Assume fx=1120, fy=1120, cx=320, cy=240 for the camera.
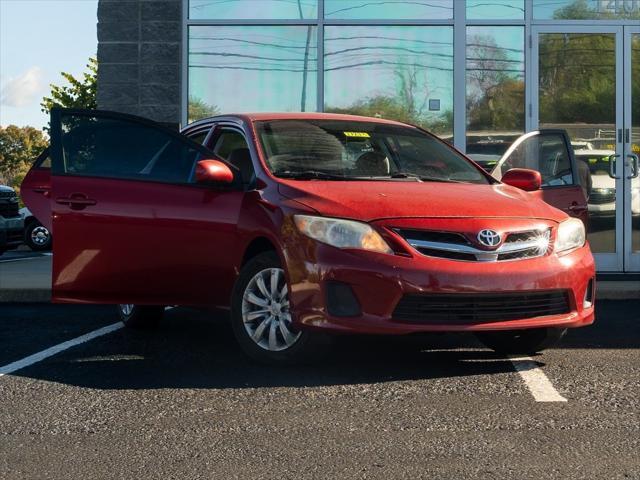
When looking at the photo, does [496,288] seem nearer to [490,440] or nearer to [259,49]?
[490,440]

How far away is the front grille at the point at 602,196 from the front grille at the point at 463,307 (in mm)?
6592

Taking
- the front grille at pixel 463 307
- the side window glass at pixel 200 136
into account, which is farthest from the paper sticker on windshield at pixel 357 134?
the front grille at pixel 463 307

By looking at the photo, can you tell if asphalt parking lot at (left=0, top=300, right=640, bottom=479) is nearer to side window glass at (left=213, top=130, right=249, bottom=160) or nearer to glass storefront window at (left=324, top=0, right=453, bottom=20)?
side window glass at (left=213, top=130, right=249, bottom=160)

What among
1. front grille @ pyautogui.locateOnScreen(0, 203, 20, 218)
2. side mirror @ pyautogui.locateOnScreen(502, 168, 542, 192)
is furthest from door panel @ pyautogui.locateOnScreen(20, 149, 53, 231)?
front grille @ pyautogui.locateOnScreen(0, 203, 20, 218)

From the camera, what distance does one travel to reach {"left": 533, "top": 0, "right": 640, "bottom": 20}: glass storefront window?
1245 centimetres

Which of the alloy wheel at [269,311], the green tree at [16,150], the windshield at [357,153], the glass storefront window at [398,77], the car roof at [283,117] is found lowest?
the alloy wheel at [269,311]

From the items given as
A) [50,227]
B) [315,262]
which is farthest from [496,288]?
[50,227]

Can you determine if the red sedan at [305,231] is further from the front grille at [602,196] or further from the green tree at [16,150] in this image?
the green tree at [16,150]

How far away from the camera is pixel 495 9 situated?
12.5m

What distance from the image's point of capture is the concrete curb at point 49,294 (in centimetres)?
1034

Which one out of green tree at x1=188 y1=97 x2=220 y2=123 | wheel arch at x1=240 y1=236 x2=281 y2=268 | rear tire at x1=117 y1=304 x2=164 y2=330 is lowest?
rear tire at x1=117 y1=304 x2=164 y2=330

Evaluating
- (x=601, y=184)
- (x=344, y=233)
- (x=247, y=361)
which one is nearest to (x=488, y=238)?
(x=344, y=233)

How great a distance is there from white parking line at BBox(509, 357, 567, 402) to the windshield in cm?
123

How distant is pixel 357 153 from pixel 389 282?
1.53m
